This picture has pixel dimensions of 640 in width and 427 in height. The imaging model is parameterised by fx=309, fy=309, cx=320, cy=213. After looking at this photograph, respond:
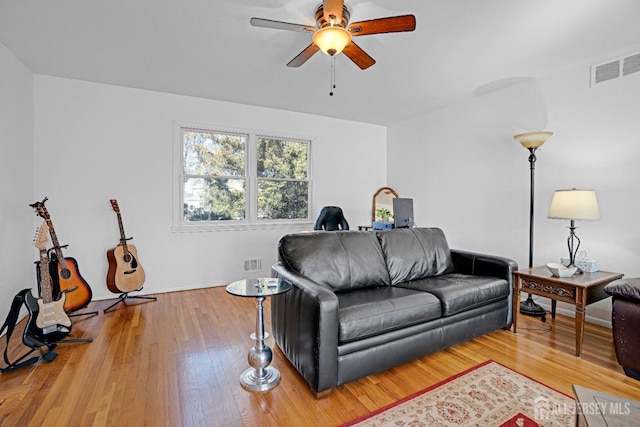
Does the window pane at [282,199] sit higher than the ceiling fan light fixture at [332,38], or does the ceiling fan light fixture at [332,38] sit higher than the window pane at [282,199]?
the ceiling fan light fixture at [332,38]

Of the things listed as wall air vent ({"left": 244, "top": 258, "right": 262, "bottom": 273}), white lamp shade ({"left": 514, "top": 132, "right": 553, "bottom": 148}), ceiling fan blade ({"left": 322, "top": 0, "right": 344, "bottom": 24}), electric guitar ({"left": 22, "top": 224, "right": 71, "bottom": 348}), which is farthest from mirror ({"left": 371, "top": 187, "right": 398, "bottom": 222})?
electric guitar ({"left": 22, "top": 224, "right": 71, "bottom": 348})

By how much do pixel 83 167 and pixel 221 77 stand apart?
1.92 m

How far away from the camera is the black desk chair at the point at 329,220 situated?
4387 millimetres

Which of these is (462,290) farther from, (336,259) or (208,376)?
(208,376)

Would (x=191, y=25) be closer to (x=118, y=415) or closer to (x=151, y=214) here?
(x=151, y=214)

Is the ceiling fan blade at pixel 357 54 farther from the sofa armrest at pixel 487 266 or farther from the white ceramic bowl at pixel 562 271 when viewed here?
the white ceramic bowl at pixel 562 271

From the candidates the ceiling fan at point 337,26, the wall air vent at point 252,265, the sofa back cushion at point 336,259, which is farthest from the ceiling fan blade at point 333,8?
the wall air vent at point 252,265

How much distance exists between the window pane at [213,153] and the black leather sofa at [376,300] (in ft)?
7.75

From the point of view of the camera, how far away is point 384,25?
2.00 meters

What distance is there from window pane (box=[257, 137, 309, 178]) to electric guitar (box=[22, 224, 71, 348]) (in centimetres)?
271

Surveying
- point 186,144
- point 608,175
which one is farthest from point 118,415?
point 608,175

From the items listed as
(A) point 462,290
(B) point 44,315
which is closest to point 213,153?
(B) point 44,315

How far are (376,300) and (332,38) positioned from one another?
176 cm

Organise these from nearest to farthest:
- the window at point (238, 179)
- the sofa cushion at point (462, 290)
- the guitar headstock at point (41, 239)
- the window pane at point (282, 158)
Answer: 1. the sofa cushion at point (462, 290)
2. the guitar headstock at point (41, 239)
3. the window at point (238, 179)
4. the window pane at point (282, 158)
